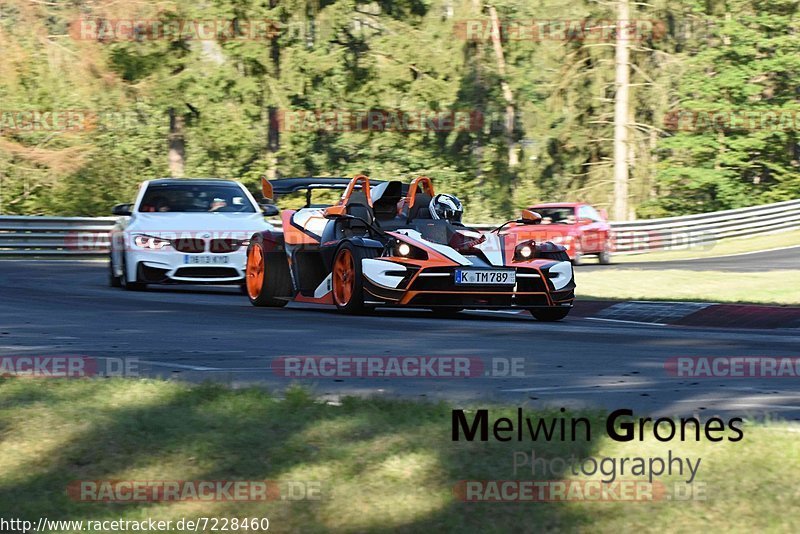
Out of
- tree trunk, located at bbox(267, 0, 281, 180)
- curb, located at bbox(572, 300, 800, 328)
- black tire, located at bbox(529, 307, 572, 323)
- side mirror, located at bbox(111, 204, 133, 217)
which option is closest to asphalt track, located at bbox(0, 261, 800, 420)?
black tire, located at bbox(529, 307, 572, 323)

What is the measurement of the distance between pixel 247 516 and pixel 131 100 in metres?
35.9

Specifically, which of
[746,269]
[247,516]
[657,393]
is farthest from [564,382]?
[746,269]

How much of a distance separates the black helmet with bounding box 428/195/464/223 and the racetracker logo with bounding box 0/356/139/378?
5.69 metres

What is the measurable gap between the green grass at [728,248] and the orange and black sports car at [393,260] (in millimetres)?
17606

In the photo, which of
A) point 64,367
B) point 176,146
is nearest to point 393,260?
point 64,367

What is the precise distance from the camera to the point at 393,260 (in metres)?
13.2

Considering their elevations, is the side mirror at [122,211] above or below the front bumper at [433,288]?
above

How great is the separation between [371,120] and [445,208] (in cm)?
3149

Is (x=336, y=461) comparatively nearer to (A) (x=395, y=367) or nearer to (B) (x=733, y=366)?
(A) (x=395, y=367)

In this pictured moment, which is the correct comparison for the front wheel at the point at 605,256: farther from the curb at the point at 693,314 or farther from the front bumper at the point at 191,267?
the front bumper at the point at 191,267

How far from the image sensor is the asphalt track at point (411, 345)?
7.80 meters

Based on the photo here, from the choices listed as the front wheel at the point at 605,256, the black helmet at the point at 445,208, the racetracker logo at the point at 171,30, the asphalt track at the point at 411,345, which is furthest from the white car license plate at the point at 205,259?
the racetracker logo at the point at 171,30

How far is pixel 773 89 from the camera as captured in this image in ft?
157

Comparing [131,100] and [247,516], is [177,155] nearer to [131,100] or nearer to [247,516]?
[131,100]
